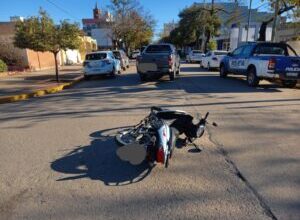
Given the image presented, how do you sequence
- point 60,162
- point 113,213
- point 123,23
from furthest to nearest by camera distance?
point 123,23
point 60,162
point 113,213

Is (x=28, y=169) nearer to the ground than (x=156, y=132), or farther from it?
nearer to the ground

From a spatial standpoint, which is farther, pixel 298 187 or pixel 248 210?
pixel 298 187

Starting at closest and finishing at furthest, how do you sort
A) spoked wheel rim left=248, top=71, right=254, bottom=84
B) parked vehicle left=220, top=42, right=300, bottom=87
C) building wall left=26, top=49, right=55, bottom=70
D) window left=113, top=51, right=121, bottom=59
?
1. parked vehicle left=220, top=42, right=300, bottom=87
2. spoked wheel rim left=248, top=71, right=254, bottom=84
3. window left=113, top=51, right=121, bottom=59
4. building wall left=26, top=49, right=55, bottom=70

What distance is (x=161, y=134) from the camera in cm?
464

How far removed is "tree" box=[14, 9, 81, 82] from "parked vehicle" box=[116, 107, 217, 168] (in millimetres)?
12968

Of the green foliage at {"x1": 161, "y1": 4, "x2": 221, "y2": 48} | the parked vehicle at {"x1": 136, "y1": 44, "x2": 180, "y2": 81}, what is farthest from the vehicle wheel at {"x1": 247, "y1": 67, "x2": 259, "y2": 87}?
the green foliage at {"x1": 161, "y1": 4, "x2": 221, "y2": 48}

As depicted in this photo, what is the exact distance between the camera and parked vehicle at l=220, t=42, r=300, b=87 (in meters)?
13.0

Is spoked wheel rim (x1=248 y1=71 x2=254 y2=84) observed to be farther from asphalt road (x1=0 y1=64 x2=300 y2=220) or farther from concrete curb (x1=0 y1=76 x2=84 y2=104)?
concrete curb (x1=0 y1=76 x2=84 y2=104)

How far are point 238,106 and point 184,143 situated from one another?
13.9 ft

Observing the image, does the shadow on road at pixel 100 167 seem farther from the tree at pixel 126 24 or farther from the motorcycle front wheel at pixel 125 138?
the tree at pixel 126 24

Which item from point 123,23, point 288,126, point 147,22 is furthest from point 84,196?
point 147,22

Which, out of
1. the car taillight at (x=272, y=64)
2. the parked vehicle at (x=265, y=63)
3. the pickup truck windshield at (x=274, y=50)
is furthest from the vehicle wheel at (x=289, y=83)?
the car taillight at (x=272, y=64)

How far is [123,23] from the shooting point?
52094 millimetres

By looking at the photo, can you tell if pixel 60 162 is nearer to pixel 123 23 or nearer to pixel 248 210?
pixel 248 210
